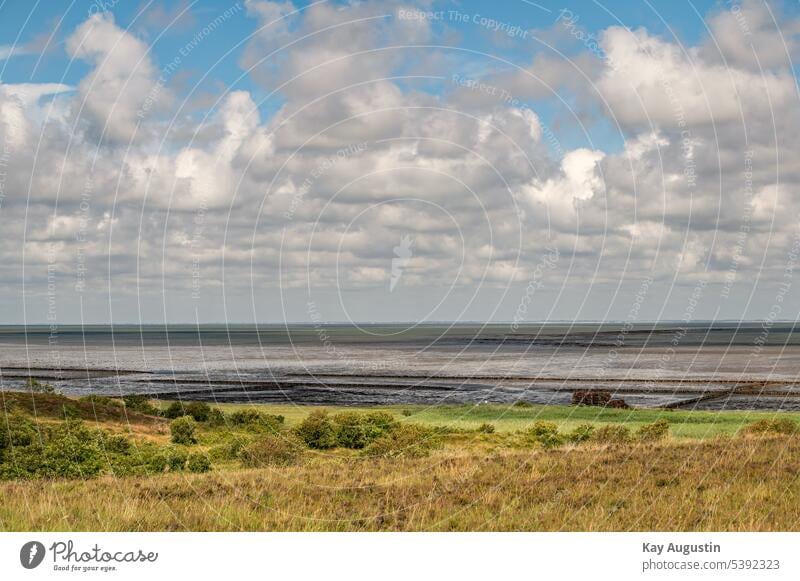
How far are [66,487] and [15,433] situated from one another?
1136 cm

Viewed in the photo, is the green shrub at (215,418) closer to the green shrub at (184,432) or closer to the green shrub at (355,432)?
the green shrub at (184,432)

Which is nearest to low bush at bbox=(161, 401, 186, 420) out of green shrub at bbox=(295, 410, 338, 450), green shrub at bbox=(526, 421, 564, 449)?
green shrub at bbox=(295, 410, 338, 450)

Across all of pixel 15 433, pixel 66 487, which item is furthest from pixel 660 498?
pixel 15 433

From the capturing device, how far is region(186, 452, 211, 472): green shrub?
28.2 meters

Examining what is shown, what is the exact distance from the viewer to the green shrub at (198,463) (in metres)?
28.2

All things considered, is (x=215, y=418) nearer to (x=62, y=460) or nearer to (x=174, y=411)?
(x=174, y=411)

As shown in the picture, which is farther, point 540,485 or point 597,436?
point 597,436

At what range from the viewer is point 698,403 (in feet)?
239

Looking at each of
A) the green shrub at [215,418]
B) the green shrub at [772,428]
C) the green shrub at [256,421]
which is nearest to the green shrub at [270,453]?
the green shrub at [256,421]

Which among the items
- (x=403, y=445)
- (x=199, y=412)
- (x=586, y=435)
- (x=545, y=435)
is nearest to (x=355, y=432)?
(x=403, y=445)

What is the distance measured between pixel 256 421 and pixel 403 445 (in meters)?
19.8

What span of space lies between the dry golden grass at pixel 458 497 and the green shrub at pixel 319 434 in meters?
11.6

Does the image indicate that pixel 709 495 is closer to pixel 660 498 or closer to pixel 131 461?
pixel 660 498
